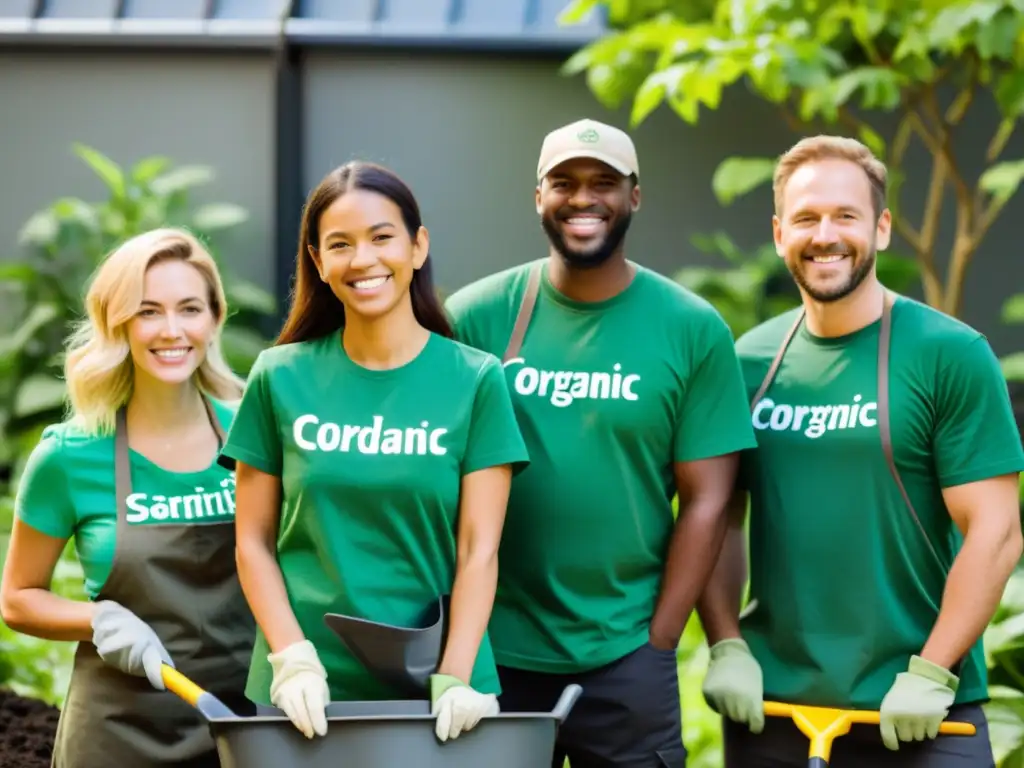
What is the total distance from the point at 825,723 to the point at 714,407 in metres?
0.76

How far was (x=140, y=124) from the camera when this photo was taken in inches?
386

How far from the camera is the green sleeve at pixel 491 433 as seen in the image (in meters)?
3.12

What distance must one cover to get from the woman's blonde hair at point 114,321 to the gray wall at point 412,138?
5873 mm

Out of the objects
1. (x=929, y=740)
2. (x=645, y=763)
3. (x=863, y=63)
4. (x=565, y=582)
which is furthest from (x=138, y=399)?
(x=863, y=63)

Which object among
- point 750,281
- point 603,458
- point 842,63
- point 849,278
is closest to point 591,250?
point 603,458

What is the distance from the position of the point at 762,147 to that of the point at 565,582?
20.4 feet

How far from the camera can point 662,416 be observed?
11.5 feet

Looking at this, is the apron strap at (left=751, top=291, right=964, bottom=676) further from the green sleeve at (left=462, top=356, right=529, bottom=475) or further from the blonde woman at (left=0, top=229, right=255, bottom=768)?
the blonde woman at (left=0, top=229, right=255, bottom=768)

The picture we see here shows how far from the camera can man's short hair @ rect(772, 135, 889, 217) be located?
11.7 feet

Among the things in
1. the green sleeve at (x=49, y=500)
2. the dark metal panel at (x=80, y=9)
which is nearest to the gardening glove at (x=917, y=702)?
the green sleeve at (x=49, y=500)

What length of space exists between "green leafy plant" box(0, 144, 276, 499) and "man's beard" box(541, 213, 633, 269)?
525 centimetres

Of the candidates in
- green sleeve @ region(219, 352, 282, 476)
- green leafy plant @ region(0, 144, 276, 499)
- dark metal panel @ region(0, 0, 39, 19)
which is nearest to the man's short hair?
green sleeve @ region(219, 352, 282, 476)

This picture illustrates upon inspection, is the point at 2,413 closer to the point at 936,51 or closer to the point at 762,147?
the point at 762,147

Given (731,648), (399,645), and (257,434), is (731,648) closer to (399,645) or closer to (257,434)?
(399,645)
